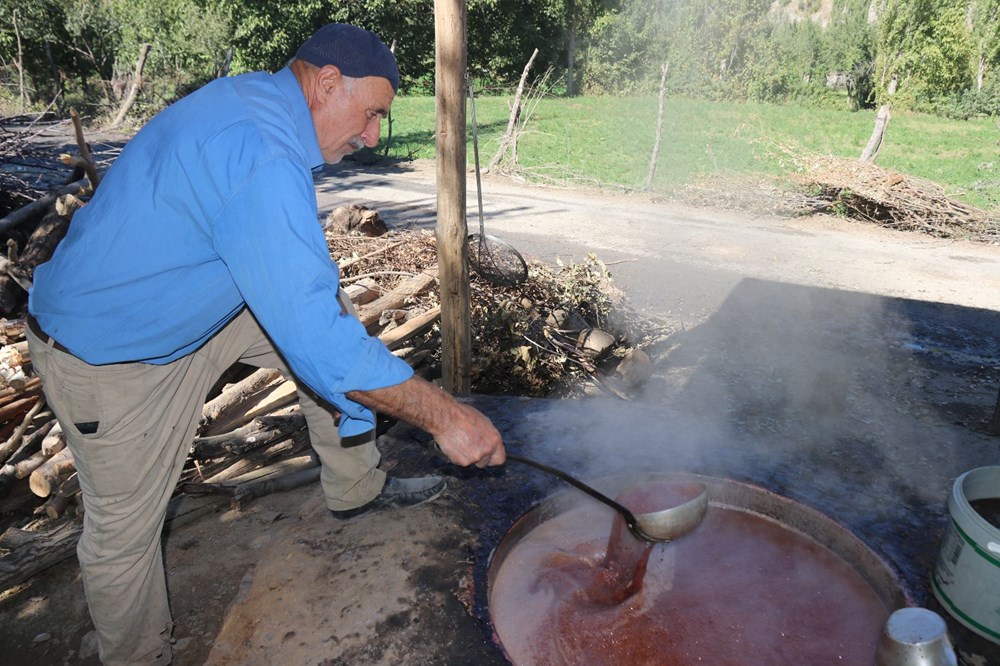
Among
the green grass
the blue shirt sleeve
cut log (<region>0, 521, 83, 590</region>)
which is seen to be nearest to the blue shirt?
the blue shirt sleeve

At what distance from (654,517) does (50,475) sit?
282 centimetres

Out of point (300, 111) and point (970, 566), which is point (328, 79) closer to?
point (300, 111)

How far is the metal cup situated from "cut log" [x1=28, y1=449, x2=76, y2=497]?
129 inches

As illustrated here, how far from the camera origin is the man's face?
175cm

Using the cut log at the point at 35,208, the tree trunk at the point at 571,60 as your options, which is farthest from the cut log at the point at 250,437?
the tree trunk at the point at 571,60

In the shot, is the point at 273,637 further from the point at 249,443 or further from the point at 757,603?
the point at 249,443

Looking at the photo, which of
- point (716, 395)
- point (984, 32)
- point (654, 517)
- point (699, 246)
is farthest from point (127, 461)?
point (984, 32)

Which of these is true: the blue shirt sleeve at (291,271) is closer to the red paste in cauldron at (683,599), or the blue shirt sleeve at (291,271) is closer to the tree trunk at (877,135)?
the red paste in cauldron at (683,599)

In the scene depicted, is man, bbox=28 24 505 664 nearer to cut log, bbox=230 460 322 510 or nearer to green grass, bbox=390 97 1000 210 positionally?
cut log, bbox=230 460 322 510

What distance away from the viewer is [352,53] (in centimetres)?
171

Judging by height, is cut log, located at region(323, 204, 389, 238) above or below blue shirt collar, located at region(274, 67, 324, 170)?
below

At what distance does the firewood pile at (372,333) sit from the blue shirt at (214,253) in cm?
168

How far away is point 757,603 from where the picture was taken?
79.4 inches

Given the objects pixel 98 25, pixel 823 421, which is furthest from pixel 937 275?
pixel 98 25
